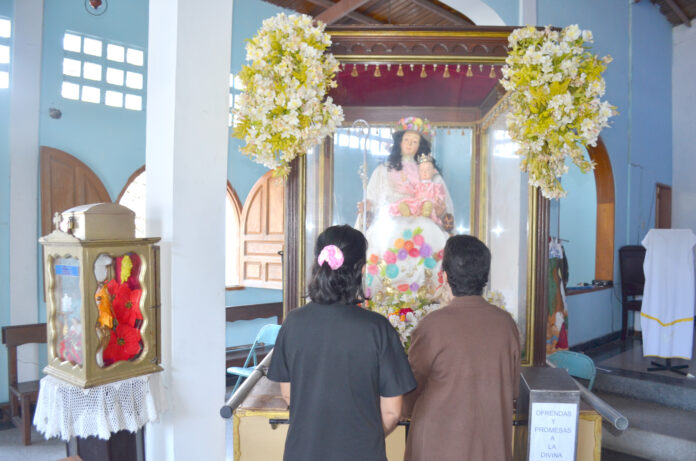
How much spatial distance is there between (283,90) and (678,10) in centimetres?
779

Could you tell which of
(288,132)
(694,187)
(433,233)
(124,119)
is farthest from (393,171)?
(694,187)

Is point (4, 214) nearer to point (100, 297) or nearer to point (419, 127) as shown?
point (100, 297)

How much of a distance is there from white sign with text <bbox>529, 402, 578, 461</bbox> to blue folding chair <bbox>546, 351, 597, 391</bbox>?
1.43m

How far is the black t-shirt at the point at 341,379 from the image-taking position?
60.4 inches

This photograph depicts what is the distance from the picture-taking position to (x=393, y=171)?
9.89 feet

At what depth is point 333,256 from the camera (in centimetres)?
156

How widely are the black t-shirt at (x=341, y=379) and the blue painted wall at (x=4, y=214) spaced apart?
4214 mm

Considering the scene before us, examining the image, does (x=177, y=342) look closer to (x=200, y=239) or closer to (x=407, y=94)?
(x=200, y=239)

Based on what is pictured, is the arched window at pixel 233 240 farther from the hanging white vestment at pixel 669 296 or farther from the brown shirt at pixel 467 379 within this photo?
the brown shirt at pixel 467 379

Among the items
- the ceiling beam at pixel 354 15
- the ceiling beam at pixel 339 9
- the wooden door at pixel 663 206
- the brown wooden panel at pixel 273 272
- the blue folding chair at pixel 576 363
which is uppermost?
the ceiling beam at pixel 354 15

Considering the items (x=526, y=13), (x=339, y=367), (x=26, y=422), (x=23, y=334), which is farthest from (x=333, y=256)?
(x=23, y=334)

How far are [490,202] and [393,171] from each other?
63cm

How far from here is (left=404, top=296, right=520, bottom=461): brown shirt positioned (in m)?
1.68

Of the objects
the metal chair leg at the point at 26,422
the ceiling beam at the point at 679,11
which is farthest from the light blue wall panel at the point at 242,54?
the ceiling beam at the point at 679,11
